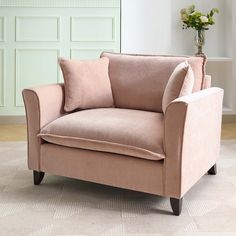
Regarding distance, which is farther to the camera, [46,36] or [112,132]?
[46,36]

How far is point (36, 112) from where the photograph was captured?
8.46 feet

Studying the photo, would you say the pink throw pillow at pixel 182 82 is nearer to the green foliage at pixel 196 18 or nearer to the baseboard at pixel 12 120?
the green foliage at pixel 196 18

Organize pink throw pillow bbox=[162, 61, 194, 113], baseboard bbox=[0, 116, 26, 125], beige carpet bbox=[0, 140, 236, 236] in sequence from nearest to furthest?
1. beige carpet bbox=[0, 140, 236, 236]
2. pink throw pillow bbox=[162, 61, 194, 113]
3. baseboard bbox=[0, 116, 26, 125]

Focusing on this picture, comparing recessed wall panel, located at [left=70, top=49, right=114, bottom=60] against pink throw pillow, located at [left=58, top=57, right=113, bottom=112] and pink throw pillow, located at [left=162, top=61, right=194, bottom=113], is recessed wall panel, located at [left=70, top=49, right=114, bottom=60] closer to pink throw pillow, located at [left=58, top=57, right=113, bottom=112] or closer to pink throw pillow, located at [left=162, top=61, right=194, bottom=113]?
pink throw pillow, located at [left=58, top=57, right=113, bottom=112]

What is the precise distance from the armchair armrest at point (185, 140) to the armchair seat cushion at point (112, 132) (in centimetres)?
8

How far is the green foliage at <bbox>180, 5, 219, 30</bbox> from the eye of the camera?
4527 millimetres

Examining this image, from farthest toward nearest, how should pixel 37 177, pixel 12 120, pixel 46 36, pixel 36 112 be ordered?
pixel 12 120 < pixel 46 36 < pixel 37 177 < pixel 36 112

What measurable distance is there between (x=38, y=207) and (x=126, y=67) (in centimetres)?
113

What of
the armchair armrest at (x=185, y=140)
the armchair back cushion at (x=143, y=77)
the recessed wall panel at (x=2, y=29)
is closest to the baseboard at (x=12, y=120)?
the recessed wall panel at (x=2, y=29)

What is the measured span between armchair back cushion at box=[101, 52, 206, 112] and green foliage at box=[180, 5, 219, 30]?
1757 mm

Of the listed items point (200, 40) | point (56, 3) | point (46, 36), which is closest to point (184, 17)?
point (200, 40)

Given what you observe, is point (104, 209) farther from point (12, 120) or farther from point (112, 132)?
point (12, 120)

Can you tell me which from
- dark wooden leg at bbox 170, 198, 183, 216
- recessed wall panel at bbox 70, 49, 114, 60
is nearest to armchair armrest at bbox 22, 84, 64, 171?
dark wooden leg at bbox 170, 198, 183, 216

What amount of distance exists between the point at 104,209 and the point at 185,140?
57 cm
